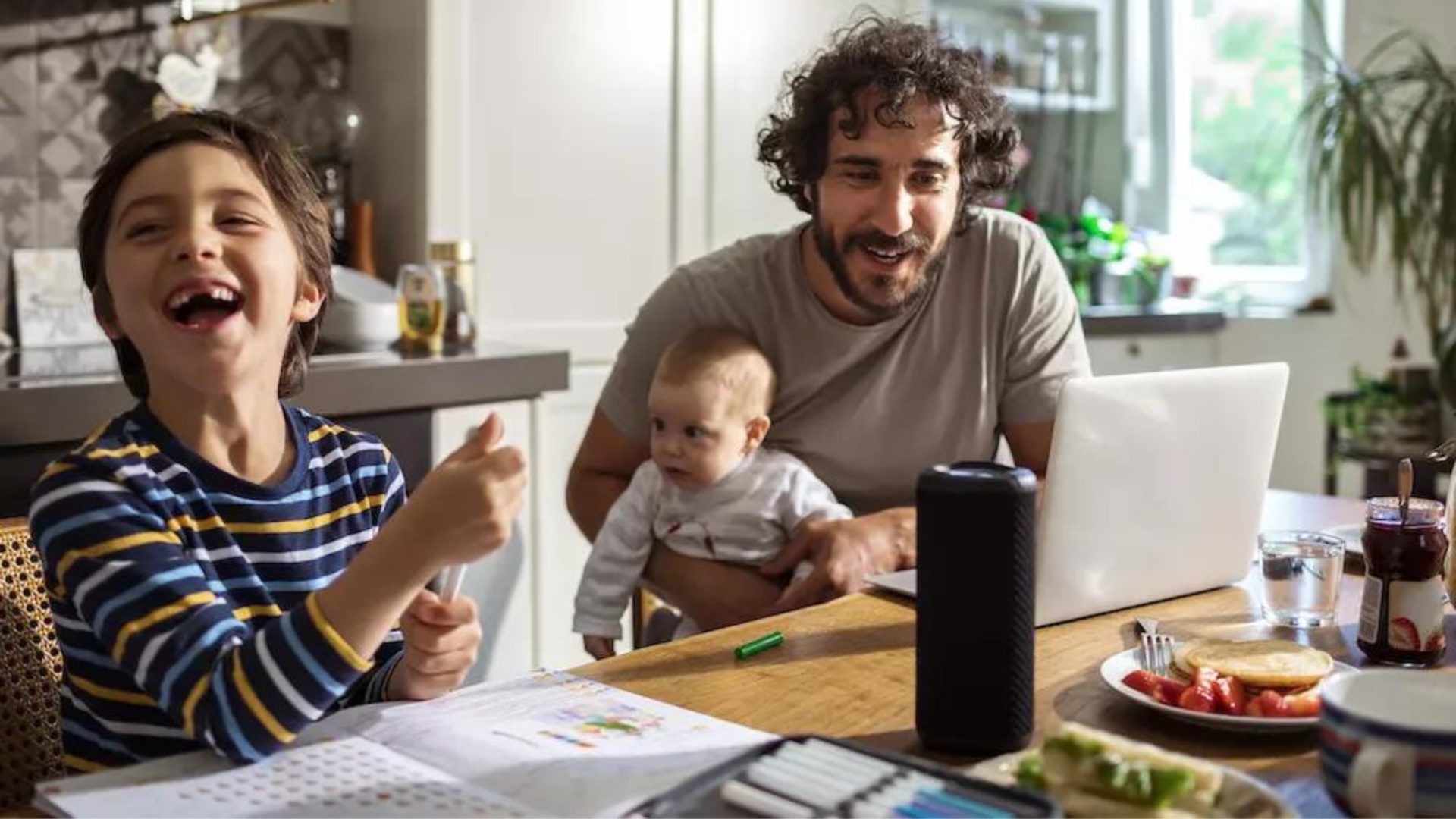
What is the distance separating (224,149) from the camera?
1.12m

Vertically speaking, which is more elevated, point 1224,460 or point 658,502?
point 1224,460

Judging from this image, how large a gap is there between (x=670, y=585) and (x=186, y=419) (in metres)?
0.77

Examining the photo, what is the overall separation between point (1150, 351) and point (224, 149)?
3691 mm

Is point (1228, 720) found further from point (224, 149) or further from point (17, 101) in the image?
point (17, 101)

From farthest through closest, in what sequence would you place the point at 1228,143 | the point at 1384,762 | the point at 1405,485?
1. the point at 1228,143
2. the point at 1405,485
3. the point at 1384,762

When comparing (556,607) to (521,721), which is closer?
(521,721)

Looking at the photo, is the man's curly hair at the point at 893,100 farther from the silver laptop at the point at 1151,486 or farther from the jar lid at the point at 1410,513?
the jar lid at the point at 1410,513

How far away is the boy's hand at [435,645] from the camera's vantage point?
1044 mm

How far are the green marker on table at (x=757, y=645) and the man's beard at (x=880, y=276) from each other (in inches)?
29.5

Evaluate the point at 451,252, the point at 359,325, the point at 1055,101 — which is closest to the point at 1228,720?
the point at 359,325

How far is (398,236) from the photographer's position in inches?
122

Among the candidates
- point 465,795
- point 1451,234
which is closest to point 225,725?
point 465,795

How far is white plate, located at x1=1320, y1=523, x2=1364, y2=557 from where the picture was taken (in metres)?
1.57

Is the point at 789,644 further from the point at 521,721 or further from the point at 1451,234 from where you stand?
the point at 1451,234
